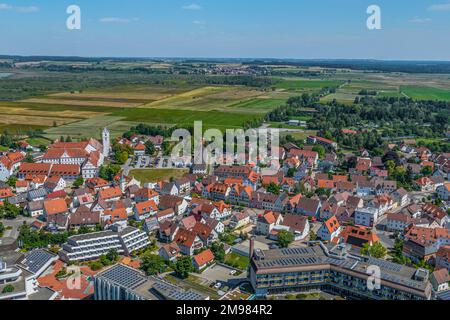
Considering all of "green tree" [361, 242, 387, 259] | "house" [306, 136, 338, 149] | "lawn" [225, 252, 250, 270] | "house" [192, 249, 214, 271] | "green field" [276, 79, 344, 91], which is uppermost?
"green field" [276, 79, 344, 91]

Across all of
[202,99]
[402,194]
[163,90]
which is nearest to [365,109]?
[202,99]

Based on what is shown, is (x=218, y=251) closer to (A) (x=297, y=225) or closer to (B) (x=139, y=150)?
(A) (x=297, y=225)

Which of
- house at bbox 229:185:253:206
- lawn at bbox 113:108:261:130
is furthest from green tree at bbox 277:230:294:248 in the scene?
lawn at bbox 113:108:261:130

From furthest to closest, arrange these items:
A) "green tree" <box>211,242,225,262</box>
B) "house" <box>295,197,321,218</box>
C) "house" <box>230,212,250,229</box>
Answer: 1. "house" <box>295,197,321,218</box>
2. "house" <box>230,212,250,229</box>
3. "green tree" <box>211,242,225,262</box>

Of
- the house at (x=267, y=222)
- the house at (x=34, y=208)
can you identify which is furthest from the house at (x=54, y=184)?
A: the house at (x=267, y=222)

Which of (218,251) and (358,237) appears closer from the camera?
(218,251)

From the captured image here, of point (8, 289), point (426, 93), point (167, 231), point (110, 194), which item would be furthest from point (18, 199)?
point (426, 93)

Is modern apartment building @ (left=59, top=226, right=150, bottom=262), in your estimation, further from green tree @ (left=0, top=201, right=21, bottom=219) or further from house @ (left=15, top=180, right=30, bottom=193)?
house @ (left=15, top=180, right=30, bottom=193)

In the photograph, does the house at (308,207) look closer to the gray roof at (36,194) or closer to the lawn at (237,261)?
the lawn at (237,261)
